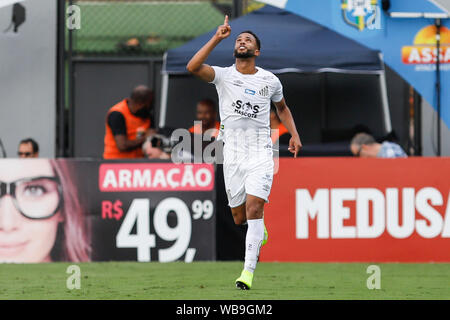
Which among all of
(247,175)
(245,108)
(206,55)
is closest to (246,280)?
(247,175)

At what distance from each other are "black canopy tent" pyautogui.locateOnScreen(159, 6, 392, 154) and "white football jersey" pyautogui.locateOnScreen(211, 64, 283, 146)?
3.99m

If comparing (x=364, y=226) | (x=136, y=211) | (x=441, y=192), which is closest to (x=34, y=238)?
(x=136, y=211)

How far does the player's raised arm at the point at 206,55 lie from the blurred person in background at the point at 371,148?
4.10 m

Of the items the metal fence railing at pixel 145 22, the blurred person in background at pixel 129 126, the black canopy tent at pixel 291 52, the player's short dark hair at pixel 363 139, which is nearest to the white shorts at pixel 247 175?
the blurred person in background at pixel 129 126

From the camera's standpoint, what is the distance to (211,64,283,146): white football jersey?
10.8 meters

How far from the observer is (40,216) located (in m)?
13.7

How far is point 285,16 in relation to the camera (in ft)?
53.4

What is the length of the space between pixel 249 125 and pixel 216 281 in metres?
1.58

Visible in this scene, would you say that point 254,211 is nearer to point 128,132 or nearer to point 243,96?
point 243,96

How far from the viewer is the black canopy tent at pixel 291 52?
15055mm

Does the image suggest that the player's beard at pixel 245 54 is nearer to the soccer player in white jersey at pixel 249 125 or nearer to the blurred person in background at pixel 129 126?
the soccer player in white jersey at pixel 249 125

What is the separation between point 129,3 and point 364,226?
6.38 meters

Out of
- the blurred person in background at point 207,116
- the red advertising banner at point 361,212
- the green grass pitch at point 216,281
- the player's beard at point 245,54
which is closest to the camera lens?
the green grass pitch at point 216,281
